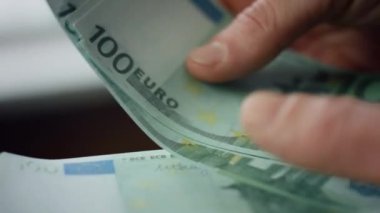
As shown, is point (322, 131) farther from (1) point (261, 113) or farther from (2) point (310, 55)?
(2) point (310, 55)

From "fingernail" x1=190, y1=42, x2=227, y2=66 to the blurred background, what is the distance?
11 centimetres

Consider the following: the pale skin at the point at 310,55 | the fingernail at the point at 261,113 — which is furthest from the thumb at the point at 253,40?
the fingernail at the point at 261,113

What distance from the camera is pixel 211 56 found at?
0.42 meters

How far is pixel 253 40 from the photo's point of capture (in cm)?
43

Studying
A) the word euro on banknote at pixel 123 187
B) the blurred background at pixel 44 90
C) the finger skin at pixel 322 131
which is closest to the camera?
the finger skin at pixel 322 131

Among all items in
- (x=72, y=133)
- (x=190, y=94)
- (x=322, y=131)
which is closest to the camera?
(x=322, y=131)

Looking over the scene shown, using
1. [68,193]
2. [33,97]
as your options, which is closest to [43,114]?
[33,97]

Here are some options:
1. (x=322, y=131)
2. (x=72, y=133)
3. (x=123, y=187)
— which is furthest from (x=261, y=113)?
(x=72, y=133)

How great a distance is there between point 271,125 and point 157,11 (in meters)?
0.14

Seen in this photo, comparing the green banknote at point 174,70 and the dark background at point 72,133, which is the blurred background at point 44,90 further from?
the green banknote at point 174,70

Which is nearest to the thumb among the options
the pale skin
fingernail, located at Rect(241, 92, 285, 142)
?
the pale skin

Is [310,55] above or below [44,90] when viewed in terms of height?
above

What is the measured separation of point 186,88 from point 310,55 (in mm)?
96

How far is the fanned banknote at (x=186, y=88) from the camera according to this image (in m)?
0.39
